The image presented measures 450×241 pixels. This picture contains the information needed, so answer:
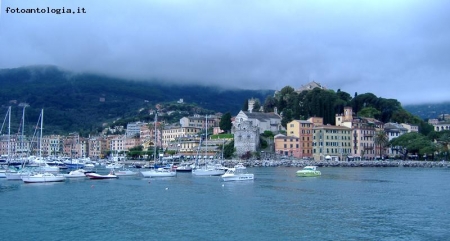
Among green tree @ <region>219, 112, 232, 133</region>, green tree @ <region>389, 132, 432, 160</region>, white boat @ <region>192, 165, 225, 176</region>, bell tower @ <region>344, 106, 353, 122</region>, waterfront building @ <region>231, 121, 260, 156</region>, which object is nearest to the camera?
white boat @ <region>192, 165, 225, 176</region>

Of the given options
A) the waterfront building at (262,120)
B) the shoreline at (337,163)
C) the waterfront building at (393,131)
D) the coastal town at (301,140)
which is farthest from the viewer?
the waterfront building at (262,120)

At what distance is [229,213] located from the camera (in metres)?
34.3

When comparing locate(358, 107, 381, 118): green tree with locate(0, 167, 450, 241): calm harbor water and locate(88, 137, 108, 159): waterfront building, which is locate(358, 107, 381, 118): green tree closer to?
locate(0, 167, 450, 241): calm harbor water

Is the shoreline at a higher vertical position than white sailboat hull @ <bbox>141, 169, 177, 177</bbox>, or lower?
higher

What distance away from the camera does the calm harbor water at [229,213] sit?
27.7 metres

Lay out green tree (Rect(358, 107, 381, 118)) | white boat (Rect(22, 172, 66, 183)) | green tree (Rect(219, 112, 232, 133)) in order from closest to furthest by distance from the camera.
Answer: white boat (Rect(22, 172, 66, 183)), green tree (Rect(358, 107, 381, 118)), green tree (Rect(219, 112, 232, 133))

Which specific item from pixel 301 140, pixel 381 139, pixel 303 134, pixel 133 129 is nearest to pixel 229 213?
pixel 301 140

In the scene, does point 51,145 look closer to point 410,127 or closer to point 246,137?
point 246,137

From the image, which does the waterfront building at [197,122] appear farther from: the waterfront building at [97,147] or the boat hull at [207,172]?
the boat hull at [207,172]

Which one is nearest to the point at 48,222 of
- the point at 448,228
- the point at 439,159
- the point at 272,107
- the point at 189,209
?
the point at 189,209

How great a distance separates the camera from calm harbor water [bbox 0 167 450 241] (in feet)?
90.8

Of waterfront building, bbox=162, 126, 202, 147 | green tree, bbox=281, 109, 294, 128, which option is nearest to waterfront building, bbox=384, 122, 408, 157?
green tree, bbox=281, 109, 294, 128

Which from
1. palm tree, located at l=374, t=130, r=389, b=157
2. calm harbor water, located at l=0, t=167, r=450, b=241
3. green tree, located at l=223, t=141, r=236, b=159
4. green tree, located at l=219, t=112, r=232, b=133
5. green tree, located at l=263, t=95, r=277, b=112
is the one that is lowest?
calm harbor water, located at l=0, t=167, r=450, b=241

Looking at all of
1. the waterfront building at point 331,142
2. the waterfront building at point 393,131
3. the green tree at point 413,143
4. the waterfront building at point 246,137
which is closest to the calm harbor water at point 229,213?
the green tree at point 413,143
